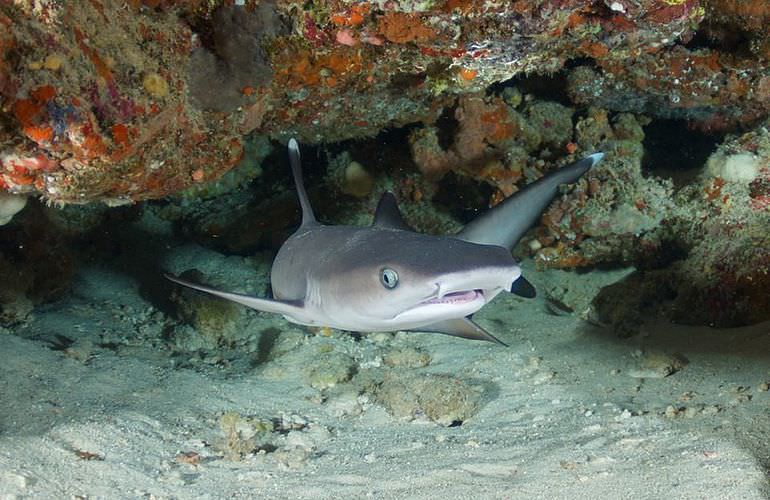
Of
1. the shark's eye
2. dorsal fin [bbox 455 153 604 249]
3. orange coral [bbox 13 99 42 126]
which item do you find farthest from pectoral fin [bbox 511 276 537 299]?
orange coral [bbox 13 99 42 126]

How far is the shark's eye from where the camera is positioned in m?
2.78

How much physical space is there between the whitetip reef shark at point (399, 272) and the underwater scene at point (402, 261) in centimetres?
2

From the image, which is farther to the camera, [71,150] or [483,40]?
[483,40]

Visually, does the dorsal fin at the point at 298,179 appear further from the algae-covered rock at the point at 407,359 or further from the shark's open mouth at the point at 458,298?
the shark's open mouth at the point at 458,298

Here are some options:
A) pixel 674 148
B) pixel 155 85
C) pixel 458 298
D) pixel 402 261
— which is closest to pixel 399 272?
pixel 402 261

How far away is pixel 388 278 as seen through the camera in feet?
9.21

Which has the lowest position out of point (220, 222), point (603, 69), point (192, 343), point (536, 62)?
point (192, 343)

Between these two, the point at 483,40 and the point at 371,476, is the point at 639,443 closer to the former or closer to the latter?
the point at 371,476

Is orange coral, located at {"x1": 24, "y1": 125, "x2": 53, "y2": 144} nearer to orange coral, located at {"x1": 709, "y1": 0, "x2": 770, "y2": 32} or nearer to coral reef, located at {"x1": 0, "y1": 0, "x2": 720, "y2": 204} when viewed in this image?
coral reef, located at {"x1": 0, "y1": 0, "x2": 720, "y2": 204}

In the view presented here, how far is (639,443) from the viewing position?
11.0 ft

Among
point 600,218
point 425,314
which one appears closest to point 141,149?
point 425,314

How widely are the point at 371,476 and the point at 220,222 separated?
570 cm

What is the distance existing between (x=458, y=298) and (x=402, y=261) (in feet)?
1.06

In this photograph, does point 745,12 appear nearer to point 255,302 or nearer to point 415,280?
point 415,280
